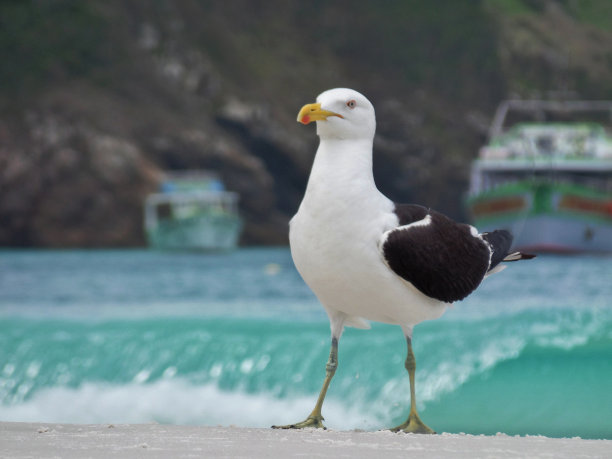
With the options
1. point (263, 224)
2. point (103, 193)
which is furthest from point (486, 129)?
point (103, 193)

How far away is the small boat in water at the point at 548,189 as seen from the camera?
44312 mm

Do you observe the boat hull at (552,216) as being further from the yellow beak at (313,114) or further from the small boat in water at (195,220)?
the yellow beak at (313,114)

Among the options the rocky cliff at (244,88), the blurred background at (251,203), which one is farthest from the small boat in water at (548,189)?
the rocky cliff at (244,88)

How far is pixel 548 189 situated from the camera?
43.7 metres

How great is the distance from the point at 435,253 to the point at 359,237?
0.53 m

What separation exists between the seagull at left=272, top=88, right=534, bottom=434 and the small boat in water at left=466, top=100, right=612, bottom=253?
125ft

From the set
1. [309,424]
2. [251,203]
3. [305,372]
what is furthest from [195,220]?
[309,424]

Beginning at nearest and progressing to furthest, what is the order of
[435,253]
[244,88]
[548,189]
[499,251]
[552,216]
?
[435,253] → [499,251] → [548,189] → [552,216] → [244,88]

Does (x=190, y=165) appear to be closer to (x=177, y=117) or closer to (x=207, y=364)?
(x=177, y=117)

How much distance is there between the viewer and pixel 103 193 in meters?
75.4

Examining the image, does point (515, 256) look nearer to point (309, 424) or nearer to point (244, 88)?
point (309, 424)

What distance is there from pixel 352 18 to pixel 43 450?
11224cm

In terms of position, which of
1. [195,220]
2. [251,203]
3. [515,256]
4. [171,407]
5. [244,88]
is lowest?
[195,220]

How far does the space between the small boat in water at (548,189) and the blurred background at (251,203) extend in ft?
2.59
